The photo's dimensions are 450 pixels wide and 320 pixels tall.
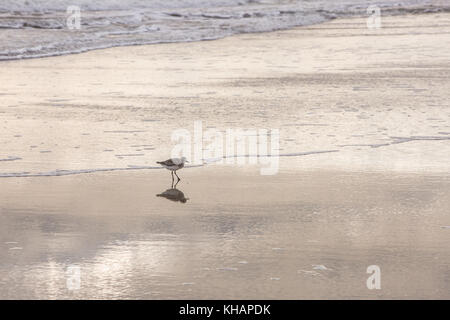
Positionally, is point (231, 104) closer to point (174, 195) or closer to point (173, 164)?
point (173, 164)

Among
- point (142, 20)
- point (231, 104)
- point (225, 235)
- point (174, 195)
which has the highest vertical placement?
point (142, 20)

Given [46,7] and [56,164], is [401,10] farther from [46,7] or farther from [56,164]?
[56,164]

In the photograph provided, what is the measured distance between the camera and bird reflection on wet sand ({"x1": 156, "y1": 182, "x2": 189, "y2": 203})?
21.4 ft

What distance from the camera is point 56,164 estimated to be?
779cm

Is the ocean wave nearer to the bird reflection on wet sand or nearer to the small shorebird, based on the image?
the small shorebird

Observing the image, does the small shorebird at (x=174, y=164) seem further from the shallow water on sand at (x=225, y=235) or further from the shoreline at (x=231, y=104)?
the shoreline at (x=231, y=104)

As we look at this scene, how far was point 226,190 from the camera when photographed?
6.82m

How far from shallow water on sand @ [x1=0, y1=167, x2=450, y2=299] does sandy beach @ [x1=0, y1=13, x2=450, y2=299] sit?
0.6 inches

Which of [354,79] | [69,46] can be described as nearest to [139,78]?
[354,79]

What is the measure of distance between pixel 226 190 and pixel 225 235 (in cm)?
127

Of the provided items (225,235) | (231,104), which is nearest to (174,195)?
(225,235)

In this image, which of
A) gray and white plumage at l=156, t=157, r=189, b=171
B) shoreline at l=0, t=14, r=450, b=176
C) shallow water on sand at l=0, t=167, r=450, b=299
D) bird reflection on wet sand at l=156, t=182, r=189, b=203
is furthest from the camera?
shoreline at l=0, t=14, r=450, b=176

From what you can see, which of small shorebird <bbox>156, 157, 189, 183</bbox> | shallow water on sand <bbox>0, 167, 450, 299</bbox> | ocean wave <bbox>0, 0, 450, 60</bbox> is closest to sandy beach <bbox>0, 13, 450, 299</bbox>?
shallow water on sand <bbox>0, 167, 450, 299</bbox>
